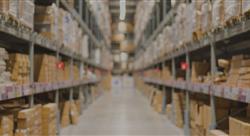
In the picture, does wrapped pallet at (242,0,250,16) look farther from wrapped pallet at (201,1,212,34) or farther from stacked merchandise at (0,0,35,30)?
stacked merchandise at (0,0,35,30)

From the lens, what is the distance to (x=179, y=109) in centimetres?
493

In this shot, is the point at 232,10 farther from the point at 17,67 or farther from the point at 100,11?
the point at 100,11

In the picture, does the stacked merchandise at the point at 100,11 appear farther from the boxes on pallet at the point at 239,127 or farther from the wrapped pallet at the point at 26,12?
the boxes on pallet at the point at 239,127

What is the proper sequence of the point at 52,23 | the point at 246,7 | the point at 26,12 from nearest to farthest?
the point at 246,7 → the point at 26,12 → the point at 52,23

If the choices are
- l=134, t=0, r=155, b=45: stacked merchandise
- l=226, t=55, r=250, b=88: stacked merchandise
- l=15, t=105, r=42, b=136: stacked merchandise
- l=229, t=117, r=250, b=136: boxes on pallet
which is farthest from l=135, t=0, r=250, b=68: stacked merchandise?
l=134, t=0, r=155, b=45: stacked merchandise

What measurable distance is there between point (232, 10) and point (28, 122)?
2.00 m

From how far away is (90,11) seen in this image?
8461 millimetres

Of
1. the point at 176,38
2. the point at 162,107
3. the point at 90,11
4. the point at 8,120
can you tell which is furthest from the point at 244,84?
the point at 90,11

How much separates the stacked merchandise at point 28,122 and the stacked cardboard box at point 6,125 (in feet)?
0.46

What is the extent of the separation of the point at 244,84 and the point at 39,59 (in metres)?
2.36

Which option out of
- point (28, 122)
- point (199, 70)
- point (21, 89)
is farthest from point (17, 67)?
point (199, 70)

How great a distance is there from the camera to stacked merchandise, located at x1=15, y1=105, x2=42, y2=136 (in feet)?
8.50

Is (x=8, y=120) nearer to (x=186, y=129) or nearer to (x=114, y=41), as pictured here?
(x=186, y=129)

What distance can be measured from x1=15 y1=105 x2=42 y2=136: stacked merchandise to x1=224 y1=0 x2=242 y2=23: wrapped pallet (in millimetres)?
1919
